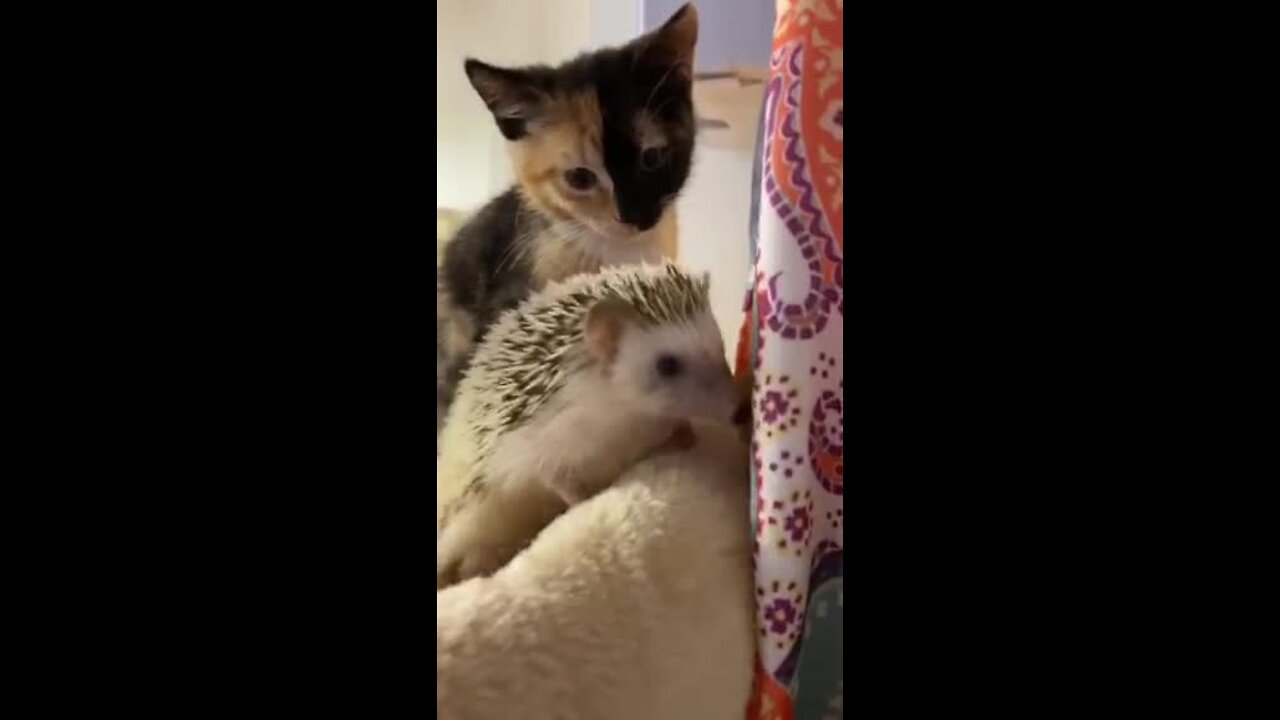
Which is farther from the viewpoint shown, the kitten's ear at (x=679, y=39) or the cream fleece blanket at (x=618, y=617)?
the kitten's ear at (x=679, y=39)

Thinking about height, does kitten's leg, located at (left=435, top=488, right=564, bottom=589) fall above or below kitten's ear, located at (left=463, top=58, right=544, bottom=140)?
below

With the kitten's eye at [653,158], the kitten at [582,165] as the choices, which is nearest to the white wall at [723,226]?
the kitten at [582,165]

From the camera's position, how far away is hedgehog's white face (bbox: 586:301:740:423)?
0.96 meters

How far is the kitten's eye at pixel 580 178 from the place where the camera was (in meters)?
1.15

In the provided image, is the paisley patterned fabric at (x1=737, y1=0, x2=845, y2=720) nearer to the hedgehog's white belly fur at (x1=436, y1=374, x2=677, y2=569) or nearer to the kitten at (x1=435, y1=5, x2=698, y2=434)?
the hedgehog's white belly fur at (x1=436, y1=374, x2=677, y2=569)

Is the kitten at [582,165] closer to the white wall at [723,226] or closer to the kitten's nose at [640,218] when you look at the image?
the kitten's nose at [640,218]

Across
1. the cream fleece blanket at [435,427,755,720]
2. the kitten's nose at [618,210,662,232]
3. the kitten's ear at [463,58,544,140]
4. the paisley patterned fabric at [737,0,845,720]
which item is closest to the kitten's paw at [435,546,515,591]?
the cream fleece blanket at [435,427,755,720]

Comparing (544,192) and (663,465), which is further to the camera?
(544,192)

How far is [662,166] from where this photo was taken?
3.79 ft
